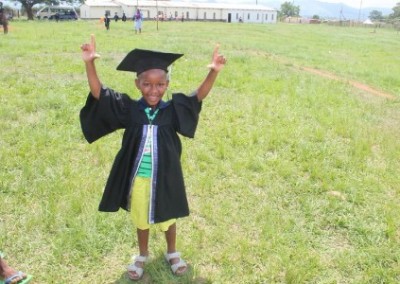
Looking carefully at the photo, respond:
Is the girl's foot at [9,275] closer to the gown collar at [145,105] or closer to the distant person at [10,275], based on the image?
the distant person at [10,275]

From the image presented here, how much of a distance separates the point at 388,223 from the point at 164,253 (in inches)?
89.1

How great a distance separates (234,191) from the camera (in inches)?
191

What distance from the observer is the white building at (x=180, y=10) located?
65.2m

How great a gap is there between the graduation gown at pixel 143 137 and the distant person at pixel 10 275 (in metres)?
0.82

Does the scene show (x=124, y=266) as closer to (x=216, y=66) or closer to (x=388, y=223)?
(x=216, y=66)

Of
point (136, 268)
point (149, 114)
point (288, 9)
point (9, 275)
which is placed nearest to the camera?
point (149, 114)

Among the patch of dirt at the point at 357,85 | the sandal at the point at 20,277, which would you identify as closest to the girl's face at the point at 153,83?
the sandal at the point at 20,277

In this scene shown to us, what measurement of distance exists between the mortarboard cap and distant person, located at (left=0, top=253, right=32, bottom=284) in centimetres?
172

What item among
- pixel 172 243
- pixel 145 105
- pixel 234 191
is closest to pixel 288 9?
pixel 234 191

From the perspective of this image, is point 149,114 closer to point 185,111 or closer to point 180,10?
point 185,111

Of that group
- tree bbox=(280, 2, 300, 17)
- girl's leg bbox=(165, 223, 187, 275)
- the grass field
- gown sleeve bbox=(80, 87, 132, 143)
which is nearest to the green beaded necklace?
gown sleeve bbox=(80, 87, 132, 143)

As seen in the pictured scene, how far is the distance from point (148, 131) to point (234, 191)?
2.14 meters

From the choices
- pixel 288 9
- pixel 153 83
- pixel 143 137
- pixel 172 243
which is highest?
pixel 288 9

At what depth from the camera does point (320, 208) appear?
14.8ft
